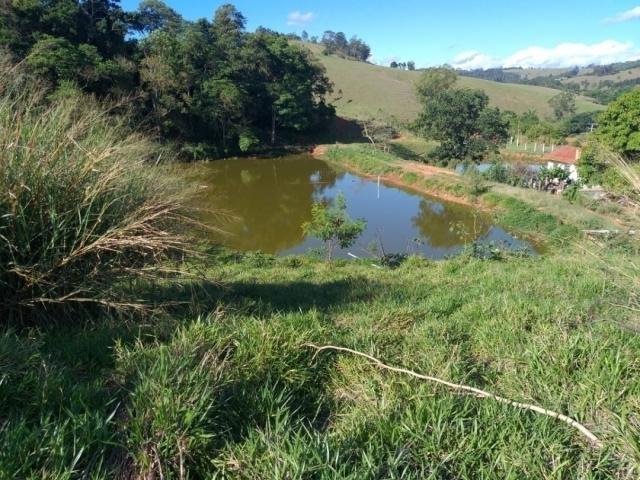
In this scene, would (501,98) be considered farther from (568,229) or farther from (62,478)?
(62,478)

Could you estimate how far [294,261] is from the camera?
1158 centimetres

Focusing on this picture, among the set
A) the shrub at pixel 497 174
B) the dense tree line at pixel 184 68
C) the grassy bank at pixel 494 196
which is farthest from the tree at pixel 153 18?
the shrub at pixel 497 174

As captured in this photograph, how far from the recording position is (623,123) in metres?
24.4

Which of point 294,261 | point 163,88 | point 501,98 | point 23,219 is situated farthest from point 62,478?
point 501,98

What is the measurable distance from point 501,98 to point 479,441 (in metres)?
81.5

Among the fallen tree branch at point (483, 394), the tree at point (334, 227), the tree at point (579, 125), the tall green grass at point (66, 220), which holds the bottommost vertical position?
the tree at point (334, 227)

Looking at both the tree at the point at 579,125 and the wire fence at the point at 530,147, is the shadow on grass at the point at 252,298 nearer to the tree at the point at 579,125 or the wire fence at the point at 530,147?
the wire fence at the point at 530,147

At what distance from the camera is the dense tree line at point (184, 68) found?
24.0 metres

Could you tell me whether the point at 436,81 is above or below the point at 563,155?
above

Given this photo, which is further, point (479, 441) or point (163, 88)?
point (163, 88)

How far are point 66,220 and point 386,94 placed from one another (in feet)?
217

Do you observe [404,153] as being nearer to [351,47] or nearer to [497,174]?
[497,174]

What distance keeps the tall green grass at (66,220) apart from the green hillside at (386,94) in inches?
1899

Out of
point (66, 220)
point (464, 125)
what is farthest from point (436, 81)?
point (66, 220)
